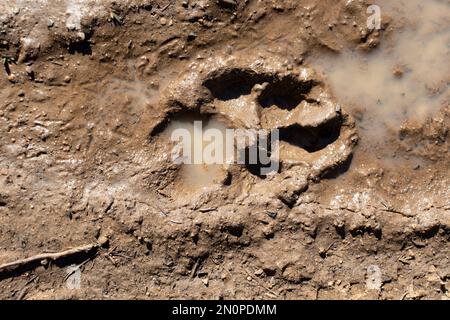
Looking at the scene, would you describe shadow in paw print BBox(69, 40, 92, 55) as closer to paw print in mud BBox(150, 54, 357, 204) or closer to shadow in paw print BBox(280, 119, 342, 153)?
paw print in mud BBox(150, 54, 357, 204)

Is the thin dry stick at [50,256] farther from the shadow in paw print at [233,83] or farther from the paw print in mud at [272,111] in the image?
the shadow in paw print at [233,83]

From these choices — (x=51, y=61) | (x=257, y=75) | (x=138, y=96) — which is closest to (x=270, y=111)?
(x=257, y=75)

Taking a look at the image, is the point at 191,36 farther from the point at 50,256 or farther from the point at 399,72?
the point at 50,256

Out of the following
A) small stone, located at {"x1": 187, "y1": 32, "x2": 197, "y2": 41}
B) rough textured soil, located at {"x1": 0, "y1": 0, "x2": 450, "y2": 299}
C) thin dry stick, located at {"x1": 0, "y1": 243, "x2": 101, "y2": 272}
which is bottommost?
thin dry stick, located at {"x1": 0, "y1": 243, "x2": 101, "y2": 272}

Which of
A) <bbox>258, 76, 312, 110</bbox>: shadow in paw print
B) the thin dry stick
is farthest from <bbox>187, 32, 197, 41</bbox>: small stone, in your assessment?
the thin dry stick

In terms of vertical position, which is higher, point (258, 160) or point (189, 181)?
point (258, 160)

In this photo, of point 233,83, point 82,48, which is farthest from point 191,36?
point 82,48

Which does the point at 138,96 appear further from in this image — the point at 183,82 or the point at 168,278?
the point at 168,278
